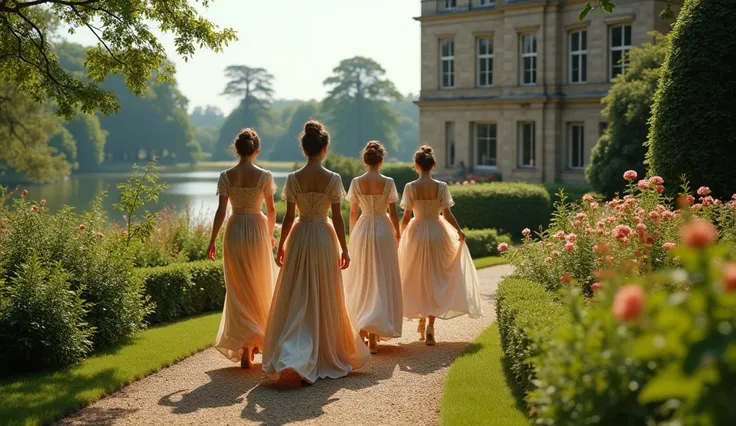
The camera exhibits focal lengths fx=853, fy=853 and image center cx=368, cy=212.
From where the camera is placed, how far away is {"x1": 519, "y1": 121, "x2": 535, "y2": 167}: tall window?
1380 inches

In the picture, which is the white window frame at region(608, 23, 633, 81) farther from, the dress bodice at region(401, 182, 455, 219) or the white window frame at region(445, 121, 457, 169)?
the dress bodice at region(401, 182, 455, 219)

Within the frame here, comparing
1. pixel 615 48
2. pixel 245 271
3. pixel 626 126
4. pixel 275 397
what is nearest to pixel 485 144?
pixel 615 48

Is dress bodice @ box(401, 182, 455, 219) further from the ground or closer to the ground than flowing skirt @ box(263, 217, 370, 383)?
further from the ground

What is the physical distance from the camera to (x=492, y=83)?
36062 mm

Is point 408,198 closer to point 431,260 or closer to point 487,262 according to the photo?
point 431,260

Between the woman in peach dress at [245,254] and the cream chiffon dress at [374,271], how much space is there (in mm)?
1103

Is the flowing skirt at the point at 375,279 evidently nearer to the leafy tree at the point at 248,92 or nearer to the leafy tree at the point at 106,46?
the leafy tree at the point at 106,46

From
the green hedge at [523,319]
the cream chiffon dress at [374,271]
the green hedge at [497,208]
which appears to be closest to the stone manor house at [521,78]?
the green hedge at [497,208]

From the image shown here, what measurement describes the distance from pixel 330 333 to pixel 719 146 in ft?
22.8

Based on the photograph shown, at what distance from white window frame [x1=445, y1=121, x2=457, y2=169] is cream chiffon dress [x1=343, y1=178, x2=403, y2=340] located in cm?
2880

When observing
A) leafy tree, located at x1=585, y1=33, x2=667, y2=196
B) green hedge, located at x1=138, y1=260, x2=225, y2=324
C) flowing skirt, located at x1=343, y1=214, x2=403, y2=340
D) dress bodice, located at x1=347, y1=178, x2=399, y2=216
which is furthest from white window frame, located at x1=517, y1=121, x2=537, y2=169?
flowing skirt, located at x1=343, y1=214, x2=403, y2=340

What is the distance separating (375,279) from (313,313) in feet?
4.63

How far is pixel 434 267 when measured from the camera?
927 cm

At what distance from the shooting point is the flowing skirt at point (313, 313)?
729 cm
